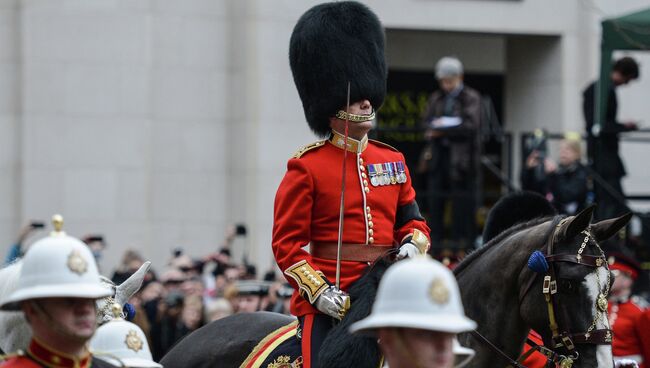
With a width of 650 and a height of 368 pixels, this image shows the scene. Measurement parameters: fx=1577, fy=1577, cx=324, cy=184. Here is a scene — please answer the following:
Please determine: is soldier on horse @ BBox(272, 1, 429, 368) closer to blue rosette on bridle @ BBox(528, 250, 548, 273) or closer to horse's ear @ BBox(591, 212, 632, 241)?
blue rosette on bridle @ BBox(528, 250, 548, 273)

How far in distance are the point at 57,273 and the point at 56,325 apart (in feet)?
0.56

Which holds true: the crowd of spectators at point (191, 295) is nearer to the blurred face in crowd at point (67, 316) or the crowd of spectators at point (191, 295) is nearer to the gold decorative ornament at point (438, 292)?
the blurred face in crowd at point (67, 316)

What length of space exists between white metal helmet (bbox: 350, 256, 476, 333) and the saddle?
3209 mm

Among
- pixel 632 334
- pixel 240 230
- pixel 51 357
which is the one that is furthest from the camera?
pixel 240 230

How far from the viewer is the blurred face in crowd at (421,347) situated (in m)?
4.54

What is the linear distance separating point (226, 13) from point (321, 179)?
40.2 ft

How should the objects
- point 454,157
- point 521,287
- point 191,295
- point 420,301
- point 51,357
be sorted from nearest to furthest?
point 420,301
point 51,357
point 521,287
point 191,295
point 454,157

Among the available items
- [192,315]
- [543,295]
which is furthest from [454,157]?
[543,295]

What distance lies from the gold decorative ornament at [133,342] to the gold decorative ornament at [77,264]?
89cm

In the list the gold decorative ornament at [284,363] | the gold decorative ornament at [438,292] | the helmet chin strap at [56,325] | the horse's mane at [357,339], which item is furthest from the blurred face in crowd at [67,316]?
the gold decorative ornament at [284,363]

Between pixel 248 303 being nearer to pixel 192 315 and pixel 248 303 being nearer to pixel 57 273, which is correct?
pixel 192 315

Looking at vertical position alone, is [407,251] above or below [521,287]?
above

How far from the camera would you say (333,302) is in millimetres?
7250

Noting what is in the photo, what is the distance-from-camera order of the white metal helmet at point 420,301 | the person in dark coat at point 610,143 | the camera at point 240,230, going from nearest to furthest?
1. the white metal helmet at point 420,301
2. the person in dark coat at point 610,143
3. the camera at point 240,230
